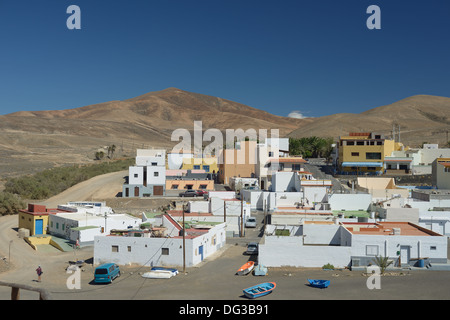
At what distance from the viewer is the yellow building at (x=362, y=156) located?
199 ft

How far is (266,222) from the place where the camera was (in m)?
35.5

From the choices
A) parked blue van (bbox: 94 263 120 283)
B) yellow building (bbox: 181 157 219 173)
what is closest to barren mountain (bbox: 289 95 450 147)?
yellow building (bbox: 181 157 219 173)

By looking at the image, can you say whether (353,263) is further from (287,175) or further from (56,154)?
(56,154)

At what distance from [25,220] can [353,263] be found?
24316 millimetres

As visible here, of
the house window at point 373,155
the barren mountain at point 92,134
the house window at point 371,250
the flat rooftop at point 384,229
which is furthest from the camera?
the barren mountain at point 92,134

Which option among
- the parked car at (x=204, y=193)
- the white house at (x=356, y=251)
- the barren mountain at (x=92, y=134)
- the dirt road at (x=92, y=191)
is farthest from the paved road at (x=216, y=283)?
the barren mountain at (x=92, y=134)

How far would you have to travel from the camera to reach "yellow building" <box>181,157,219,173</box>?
210 feet

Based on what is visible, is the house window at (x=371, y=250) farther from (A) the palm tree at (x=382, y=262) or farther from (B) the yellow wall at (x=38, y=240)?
(B) the yellow wall at (x=38, y=240)

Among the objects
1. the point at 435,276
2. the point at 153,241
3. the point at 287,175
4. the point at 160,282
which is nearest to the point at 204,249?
the point at 153,241

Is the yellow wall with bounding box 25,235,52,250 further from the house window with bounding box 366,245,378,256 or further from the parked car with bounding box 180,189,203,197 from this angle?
the house window with bounding box 366,245,378,256

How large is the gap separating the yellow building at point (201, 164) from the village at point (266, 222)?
3.68 metres
